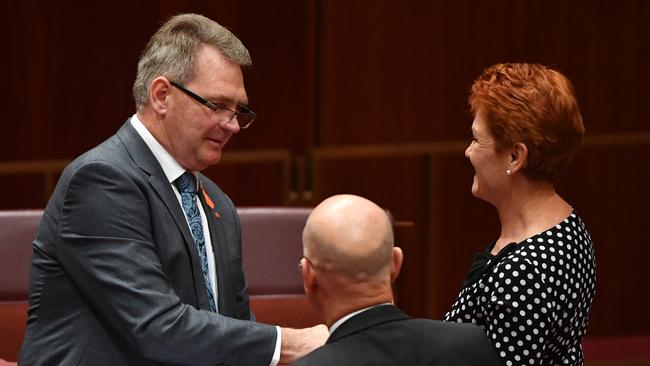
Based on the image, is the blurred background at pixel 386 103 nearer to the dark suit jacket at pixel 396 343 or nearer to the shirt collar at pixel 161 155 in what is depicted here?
the shirt collar at pixel 161 155

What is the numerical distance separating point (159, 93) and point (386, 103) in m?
3.04

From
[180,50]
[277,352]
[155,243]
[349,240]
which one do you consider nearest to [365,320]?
[349,240]

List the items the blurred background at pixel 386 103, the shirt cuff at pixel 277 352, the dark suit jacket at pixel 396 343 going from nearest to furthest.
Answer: the dark suit jacket at pixel 396 343, the shirt cuff at pixel 277 352, the blurred background at pixel 386 103

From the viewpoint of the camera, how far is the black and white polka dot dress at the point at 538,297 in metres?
2.75

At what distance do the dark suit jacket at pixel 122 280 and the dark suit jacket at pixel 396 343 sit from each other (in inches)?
22.8

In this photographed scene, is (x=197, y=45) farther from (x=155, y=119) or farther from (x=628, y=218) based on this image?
(x=628, y=218)

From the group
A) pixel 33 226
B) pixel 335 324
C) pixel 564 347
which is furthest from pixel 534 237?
pixel 33 226

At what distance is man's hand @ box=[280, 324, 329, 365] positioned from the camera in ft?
9.40

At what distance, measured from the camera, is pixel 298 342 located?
9.48 feet

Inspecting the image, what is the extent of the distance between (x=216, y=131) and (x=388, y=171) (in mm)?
2603

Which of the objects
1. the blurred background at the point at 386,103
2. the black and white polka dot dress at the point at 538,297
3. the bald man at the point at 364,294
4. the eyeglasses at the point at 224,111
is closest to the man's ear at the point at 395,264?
the bald man at the point at 364,294

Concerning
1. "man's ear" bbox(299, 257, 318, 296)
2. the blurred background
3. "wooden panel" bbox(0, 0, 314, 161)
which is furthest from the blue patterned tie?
"wooden panel" bbox(0, 0, 314, 161)

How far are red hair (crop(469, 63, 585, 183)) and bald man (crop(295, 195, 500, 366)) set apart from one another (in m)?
0.72

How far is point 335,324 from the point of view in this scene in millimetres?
2285
